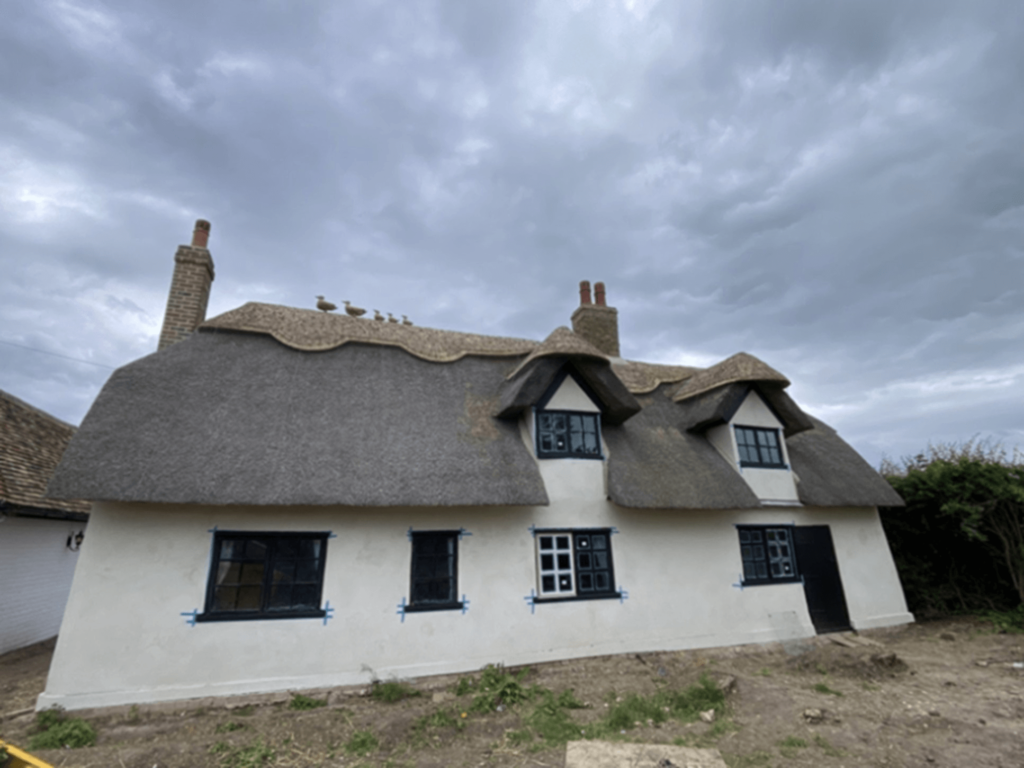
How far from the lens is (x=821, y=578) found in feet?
33.1

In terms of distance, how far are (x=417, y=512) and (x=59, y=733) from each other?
475cm

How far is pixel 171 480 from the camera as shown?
6.61 meters

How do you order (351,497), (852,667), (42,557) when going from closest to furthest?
(351,497), (852,667), (42,557)

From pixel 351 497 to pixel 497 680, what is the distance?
3547mm

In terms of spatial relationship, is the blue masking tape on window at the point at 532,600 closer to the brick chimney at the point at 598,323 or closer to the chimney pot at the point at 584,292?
the brick chimney at the point at 598,323

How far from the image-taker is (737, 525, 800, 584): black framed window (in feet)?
31.3

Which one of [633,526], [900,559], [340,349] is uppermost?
[340,349]

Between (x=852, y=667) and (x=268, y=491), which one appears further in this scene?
(x=852, y=667)

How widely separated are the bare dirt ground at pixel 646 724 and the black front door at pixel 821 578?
1602 mm

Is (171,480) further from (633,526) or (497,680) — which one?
(633,526)

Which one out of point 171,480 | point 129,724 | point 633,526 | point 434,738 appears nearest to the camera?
point 434,738

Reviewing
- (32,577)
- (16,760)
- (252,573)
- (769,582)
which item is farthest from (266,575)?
(769,582)

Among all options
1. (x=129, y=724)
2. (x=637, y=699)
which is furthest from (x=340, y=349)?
(x=637, y=699)

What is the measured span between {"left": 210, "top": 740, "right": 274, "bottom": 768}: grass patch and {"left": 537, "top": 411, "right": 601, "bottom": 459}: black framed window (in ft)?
18.4
